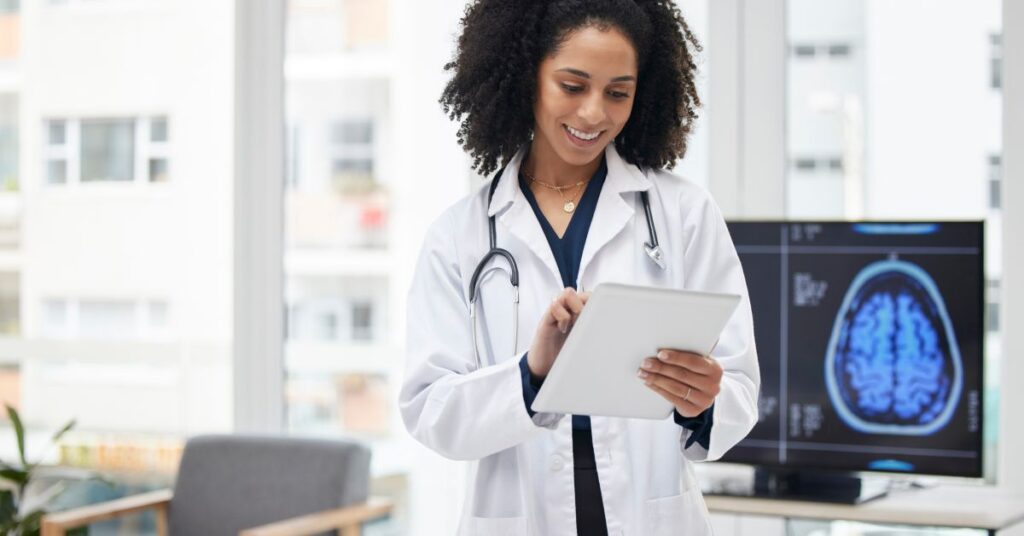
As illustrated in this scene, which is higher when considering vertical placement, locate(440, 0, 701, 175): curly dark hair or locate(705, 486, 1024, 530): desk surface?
locate(440, 0, 701, 175): curly dark hair

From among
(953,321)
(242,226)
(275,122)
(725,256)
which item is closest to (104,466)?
(242,226)

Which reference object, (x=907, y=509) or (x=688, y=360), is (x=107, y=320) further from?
(x=688, y=360)

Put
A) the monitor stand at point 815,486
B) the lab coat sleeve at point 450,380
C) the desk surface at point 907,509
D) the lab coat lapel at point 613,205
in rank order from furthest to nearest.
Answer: the monitor stand at point 815,486 < the desk surface at point 907,509 < the lab coat lapel at point 613,205 < the lab coat sleeve at point 450,380

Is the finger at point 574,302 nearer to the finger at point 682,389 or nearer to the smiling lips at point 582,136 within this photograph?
the finger at point 682,389

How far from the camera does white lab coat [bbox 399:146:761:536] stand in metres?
1.38

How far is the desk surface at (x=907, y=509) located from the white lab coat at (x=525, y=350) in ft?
3.20

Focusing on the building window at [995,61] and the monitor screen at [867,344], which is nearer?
the monitor screen at [867,344]

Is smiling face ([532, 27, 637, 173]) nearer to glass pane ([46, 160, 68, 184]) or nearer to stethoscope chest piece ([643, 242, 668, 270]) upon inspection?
stethoscope chest piece ([643, 242, 668, 270])

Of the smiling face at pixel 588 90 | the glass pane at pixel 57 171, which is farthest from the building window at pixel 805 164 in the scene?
the glass pane at pixel 57 171

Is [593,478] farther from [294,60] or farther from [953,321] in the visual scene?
[294,60]

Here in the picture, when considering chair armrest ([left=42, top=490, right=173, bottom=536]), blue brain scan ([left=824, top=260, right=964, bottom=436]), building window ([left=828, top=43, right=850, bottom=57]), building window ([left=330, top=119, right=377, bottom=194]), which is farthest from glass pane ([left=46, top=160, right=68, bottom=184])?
blue brain scan ([left=824, top=260, right=964, bottom=436])

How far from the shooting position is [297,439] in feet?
10.0

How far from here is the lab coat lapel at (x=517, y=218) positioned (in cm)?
146

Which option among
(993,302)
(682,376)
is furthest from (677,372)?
(993,302)
